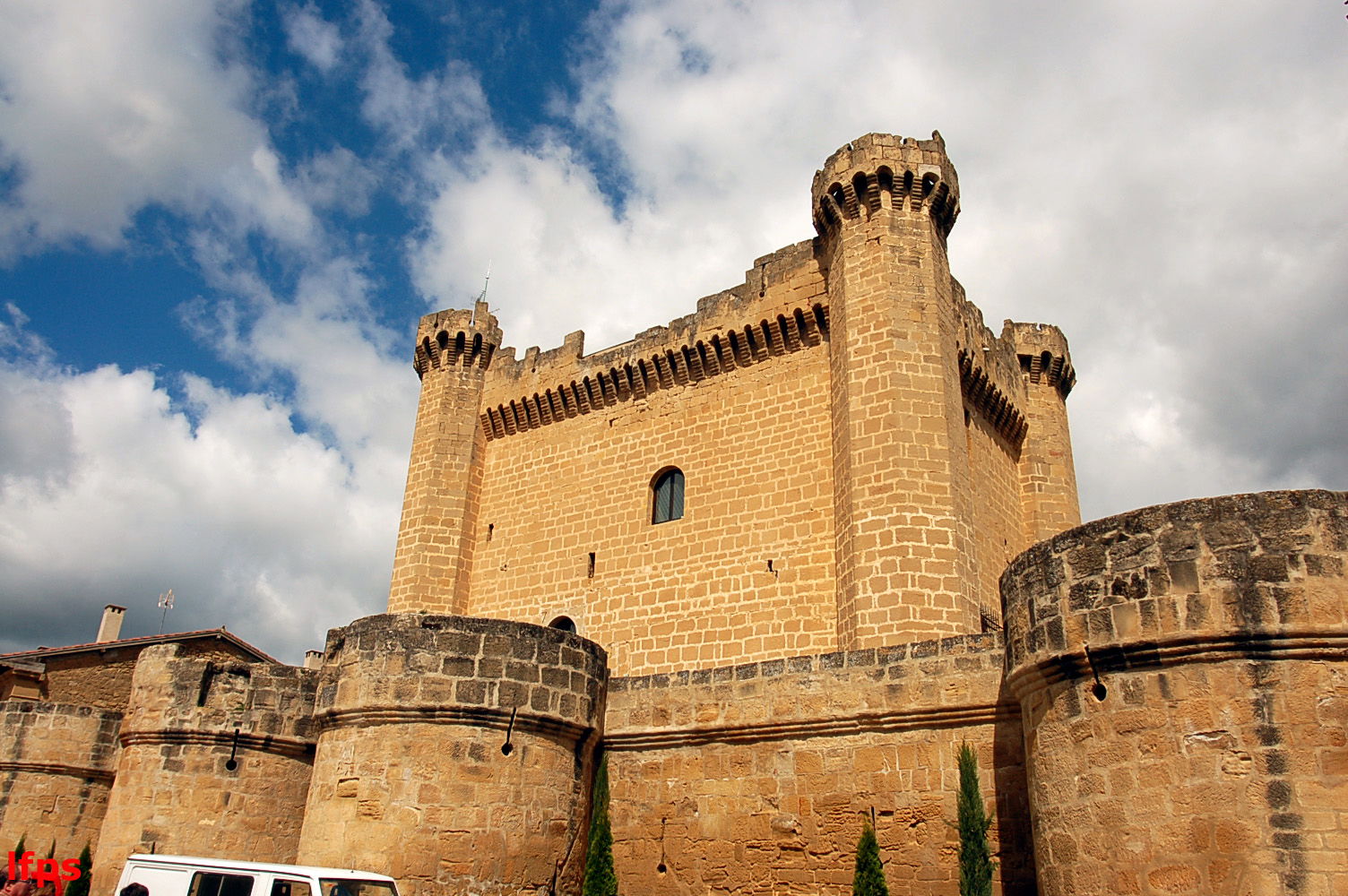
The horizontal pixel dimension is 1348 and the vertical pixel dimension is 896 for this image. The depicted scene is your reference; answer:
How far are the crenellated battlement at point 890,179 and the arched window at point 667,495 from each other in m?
5.06

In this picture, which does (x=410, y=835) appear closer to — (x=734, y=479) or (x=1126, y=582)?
(x=1126, y=582)

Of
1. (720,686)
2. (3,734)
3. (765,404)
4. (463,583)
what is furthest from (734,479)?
(3,734)

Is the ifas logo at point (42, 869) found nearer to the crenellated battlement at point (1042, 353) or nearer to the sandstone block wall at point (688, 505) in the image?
the sandstone block wall at point (688, 505)

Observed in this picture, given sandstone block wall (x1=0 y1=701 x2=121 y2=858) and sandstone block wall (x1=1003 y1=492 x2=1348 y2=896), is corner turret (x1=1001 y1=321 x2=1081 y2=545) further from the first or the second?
sandstone block wall (x1=0 y1=701 x2=121 y2=858)

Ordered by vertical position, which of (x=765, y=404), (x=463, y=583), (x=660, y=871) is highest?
(x=765, y=404)

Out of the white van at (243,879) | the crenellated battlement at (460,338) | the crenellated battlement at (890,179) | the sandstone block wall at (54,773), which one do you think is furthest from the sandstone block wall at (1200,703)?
the crenellated battlement at (460,338)

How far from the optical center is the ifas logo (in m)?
12.3

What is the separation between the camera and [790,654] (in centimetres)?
1495

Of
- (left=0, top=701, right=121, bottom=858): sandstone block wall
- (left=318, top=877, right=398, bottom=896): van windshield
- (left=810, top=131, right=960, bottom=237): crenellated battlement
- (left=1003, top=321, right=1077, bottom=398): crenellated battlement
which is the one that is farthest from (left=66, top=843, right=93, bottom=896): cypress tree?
(left=1003, top=321, right=1077, bottom=398): crenellated battlement

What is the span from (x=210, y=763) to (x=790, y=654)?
7.67m

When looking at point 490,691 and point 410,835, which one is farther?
point 490,691

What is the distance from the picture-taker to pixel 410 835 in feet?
27.0

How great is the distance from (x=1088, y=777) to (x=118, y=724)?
1283 centimetres

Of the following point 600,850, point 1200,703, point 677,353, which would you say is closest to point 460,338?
point 677,353
